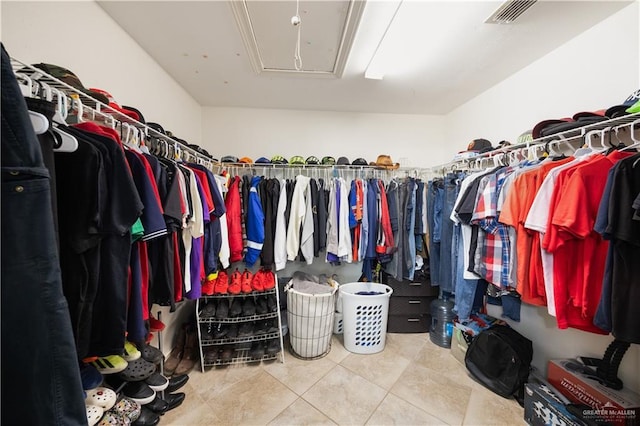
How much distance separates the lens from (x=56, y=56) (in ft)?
3.82

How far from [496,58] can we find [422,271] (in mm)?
1873

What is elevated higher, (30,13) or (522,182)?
(30,13)

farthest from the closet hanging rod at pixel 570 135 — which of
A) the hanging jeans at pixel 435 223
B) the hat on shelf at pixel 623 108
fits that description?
the hanging jeans at pixel 435 223

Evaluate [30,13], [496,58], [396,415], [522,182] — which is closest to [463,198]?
[522,182]

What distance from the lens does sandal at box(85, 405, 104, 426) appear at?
3.31ft

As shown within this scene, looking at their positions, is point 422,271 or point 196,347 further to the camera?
point 422,271

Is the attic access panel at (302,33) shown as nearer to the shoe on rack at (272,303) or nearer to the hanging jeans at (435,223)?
the hanging jeans at (435,223)

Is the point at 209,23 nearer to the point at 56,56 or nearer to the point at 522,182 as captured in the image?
the point at 56,56

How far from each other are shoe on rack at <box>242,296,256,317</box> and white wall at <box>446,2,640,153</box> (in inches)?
105

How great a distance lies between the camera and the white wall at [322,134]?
107 inches

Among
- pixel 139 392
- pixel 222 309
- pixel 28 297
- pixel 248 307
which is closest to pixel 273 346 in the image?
pixel 248 307

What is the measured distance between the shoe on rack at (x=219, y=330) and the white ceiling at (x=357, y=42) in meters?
2.12

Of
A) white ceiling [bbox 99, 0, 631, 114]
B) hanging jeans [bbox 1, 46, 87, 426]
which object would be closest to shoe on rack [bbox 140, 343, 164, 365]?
hanging jeans [bbox 1, 46, 87, 426]

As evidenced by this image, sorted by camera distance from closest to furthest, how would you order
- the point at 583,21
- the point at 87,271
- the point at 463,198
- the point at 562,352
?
1. the point at 87,271
2. the point at 583,21
3. the point at 562,352
4. the point at 463,198
